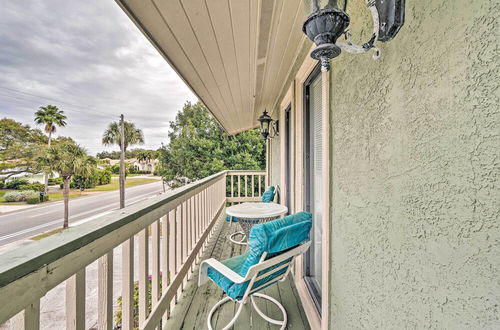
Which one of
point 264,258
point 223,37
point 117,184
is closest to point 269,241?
point 264,258

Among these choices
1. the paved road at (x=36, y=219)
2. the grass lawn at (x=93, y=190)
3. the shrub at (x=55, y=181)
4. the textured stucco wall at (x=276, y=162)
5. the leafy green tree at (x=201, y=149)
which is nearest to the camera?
the textured stucco wall at (x=276, y=162)

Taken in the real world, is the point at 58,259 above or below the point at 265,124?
below

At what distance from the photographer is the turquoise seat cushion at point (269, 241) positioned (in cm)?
146

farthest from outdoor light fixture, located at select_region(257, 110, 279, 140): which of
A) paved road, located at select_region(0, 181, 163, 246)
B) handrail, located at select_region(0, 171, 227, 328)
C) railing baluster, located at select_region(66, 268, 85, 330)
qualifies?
paved road, located at select_region(0, 181, 163, 246)

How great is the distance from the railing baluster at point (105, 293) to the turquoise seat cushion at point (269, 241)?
2.60ft

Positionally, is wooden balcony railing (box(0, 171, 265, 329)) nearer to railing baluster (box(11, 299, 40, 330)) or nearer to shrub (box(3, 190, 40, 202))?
railing baluster (box(11, 299, 40, 330))

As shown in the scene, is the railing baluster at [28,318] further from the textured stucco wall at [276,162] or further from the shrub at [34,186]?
the shrub at [34,186]

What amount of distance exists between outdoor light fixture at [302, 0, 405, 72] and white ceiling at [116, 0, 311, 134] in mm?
903

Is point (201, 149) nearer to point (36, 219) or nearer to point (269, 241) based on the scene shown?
point (36, 219)

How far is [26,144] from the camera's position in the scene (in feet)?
60.8

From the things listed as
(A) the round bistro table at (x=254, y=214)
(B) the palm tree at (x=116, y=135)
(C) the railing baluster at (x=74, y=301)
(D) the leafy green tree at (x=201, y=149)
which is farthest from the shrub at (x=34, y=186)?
(C) the railing baluster at (x=74, y=301)

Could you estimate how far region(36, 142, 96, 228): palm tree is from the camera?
14.3 m

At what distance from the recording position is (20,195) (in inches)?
618

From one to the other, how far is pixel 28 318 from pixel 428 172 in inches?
48.6
